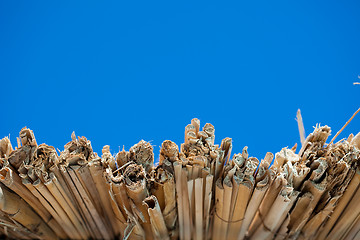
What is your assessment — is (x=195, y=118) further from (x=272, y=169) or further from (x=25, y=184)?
(x=25, y=184)

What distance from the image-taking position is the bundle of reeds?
1726 mm

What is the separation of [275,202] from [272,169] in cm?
18

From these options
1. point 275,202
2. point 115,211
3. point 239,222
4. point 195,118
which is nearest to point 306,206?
point 275,202

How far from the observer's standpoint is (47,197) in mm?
1791

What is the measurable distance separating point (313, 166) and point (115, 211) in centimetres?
111

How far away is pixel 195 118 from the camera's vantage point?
1861 millimetres

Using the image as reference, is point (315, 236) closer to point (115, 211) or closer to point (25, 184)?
point (115, 211)

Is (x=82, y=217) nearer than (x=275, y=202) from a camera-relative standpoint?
No

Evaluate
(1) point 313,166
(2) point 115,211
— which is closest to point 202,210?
(2) point 115,211

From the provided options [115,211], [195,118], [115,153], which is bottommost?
[115,211]

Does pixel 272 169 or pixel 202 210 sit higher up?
pixel 272 169

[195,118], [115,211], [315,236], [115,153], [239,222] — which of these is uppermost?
[195,118]

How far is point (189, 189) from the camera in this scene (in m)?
1.78

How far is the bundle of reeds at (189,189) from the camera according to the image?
173cm
